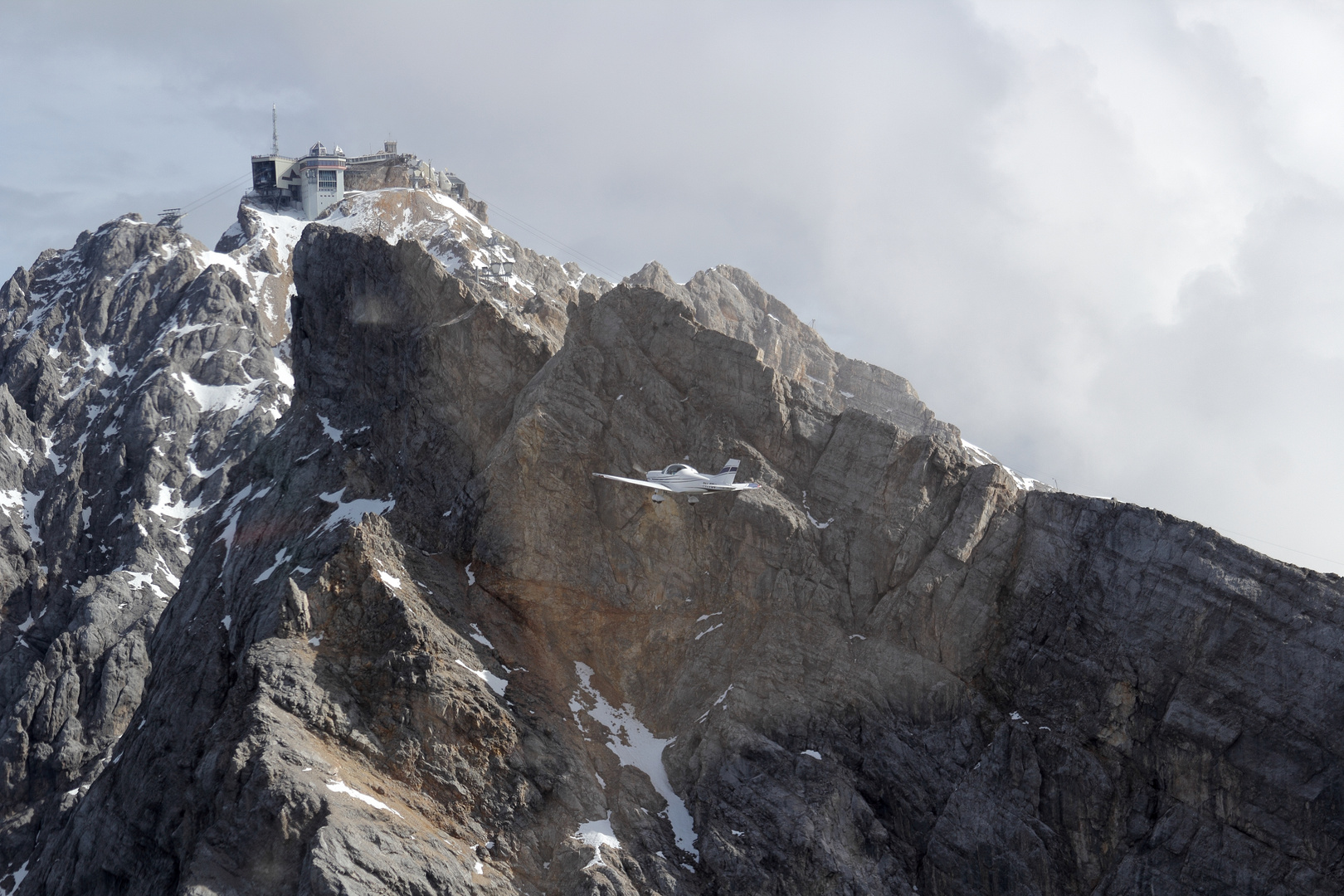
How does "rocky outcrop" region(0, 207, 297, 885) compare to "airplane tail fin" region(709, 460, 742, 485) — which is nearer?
"airplane tail fin" region(709, 460, 742, 485)

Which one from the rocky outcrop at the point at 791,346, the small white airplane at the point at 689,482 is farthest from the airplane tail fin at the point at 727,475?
the rocky outcrop at the point at 791,346

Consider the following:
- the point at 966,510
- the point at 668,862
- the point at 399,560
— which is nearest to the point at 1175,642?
the point at 966,510

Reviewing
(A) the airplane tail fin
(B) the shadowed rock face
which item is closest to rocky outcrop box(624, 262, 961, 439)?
(B) the shadowed rock face

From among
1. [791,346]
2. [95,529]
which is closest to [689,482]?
[791,346]

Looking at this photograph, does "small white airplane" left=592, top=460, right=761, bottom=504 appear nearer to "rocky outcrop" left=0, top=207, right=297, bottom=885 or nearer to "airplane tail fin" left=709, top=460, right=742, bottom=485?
"airplane tail fin" left=709, top=460, right=742, bottom=485

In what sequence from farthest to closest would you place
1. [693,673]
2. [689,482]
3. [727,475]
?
[693,673] < [727,475] < [689,482]

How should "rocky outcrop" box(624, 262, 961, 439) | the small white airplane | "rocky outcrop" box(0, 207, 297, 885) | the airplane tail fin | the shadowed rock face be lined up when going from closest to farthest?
the shadowed rock face < the small white airplane < the airplane tail fin < "rocky outcrop" box(0, 207, 297, 885) < "rocky outcrop" box(624, 262, 961, 439)

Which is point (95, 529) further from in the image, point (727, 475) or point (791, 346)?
point (727, 475)
